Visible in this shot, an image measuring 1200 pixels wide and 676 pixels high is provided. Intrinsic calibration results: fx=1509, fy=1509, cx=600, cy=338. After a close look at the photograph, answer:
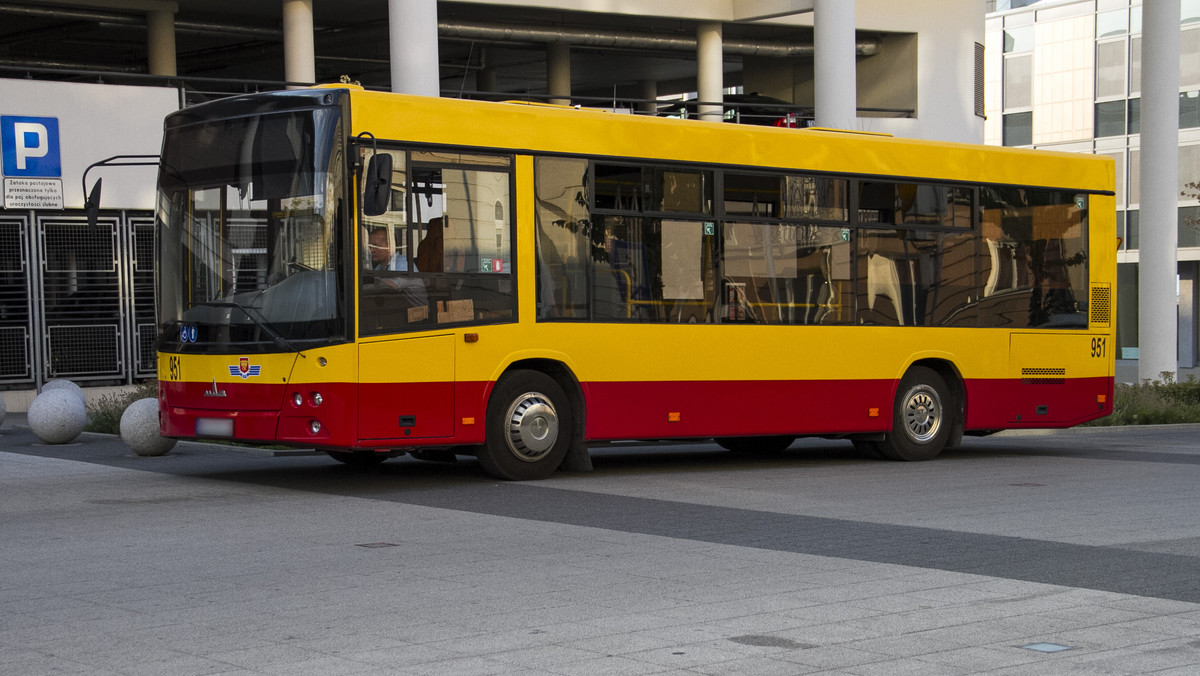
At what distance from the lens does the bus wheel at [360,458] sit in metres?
15.0

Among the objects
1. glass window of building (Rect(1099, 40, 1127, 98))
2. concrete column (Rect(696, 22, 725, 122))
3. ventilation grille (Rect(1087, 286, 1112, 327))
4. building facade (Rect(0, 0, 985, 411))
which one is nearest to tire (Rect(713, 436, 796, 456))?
ventilation grille (Rect(1087, 286, 1112, 327))

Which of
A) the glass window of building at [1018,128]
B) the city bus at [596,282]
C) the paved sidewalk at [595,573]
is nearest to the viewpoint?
the paved sidewalk at [595,573]

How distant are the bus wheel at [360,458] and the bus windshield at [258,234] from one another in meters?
2.46

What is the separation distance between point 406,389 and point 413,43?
12.2 meters

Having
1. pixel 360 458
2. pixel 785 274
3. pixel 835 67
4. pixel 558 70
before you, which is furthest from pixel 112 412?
pixel 558 70

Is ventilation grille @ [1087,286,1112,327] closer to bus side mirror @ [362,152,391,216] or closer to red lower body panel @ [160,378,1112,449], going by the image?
red lower body panel @ [160,378,1112,449]

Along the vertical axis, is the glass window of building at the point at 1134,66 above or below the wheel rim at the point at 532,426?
above

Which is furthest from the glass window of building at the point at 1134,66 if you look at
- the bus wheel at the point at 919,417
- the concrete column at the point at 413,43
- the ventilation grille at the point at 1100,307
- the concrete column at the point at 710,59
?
the bus wheel at the point at 919,417

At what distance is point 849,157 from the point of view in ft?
51.9

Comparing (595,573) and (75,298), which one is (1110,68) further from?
(595,573)

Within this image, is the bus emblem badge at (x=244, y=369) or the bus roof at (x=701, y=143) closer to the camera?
the bus emblem badge at (x=244, y=369)

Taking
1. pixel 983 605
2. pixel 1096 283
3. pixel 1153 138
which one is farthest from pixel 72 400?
pixel 1153 138

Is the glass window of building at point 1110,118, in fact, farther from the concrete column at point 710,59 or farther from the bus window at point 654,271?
the bus window at point 654,271

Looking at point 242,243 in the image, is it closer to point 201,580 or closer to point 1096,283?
point 201,580
